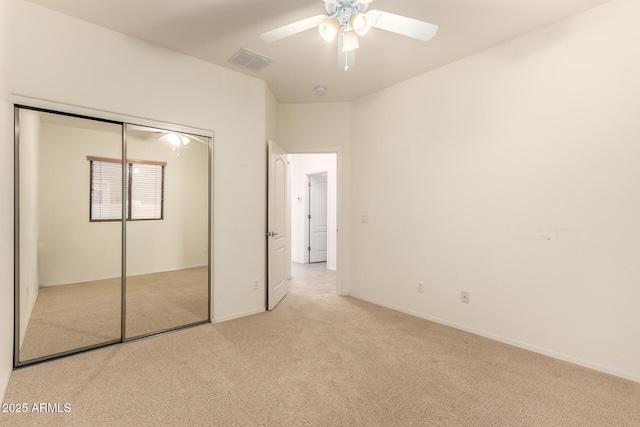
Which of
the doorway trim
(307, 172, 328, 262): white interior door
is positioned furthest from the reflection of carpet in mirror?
(307, 172, 328, 262): white interior door

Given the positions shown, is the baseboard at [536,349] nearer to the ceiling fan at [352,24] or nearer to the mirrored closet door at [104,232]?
the mirrored closet door at [104,232]

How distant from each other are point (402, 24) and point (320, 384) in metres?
2.52

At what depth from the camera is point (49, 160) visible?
2.56 m

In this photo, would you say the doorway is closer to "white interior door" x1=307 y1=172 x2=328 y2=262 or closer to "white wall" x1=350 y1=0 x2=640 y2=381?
"white interior door" x1=307 y1=172 x2=328 y2=262

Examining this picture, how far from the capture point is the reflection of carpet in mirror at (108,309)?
261 cm

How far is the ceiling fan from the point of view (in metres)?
1.89

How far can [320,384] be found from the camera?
2121mm

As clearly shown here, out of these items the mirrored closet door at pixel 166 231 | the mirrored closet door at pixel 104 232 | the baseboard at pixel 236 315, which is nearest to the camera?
the mirrored closet door at pixel 104 232

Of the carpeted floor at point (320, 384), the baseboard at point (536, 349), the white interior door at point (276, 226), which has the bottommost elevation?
the carpeted floor at point (320, 384)

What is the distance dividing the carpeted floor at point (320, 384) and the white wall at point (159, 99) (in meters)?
0.54

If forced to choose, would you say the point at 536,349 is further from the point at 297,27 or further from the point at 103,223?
the point at 103,223

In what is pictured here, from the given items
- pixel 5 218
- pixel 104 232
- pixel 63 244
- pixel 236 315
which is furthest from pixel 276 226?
pixel 5 218

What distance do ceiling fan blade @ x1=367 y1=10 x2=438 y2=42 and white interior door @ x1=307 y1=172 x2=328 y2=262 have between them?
5087mm

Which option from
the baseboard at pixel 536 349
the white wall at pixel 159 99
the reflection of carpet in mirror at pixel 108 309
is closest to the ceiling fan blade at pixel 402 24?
the white wall at pixel 159 99
